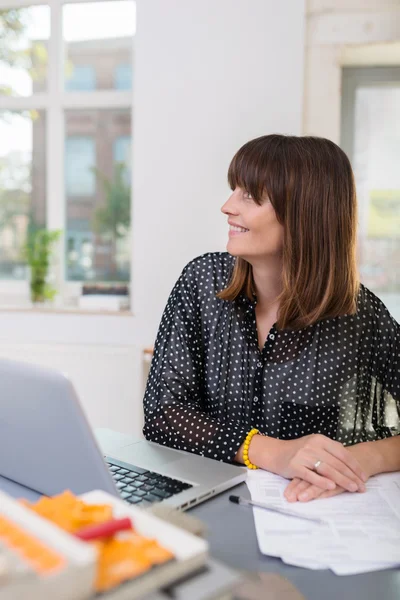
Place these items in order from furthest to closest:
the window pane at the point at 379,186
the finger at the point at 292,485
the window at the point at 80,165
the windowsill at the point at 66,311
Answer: the window at the point at 80,165 → the windowsill at the point at 66,311 → the window pane at the point at 379,186 → the finger at the point at 292,485

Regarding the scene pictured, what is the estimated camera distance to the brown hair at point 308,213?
1.36 meters

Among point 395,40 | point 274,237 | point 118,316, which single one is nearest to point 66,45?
point 118,316

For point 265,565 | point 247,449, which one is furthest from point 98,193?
point 265,565

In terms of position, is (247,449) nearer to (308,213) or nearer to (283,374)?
(283,374)

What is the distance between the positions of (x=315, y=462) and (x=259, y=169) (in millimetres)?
694

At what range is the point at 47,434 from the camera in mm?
770

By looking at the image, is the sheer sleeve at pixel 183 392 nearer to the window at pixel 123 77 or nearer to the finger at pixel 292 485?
the finger at pixel 292 485

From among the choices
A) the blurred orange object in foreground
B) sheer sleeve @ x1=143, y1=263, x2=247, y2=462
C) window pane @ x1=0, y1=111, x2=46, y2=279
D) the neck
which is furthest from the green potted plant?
the blurred orange object in foreground

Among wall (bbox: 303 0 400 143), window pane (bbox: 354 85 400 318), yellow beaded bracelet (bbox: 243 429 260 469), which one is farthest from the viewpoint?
window pane (bbox: 354 85 400 318)

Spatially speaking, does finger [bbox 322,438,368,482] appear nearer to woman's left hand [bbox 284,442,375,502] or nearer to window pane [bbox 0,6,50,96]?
woman's left hand [bbox 284,442,375,502]

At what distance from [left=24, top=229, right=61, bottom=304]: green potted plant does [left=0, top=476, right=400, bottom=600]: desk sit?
2406mm

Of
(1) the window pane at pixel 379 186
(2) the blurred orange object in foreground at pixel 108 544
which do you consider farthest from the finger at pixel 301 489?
(1) the window pane at pixel 379 186

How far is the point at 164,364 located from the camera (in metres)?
1.42

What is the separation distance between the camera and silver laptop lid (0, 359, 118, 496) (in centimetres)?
72
